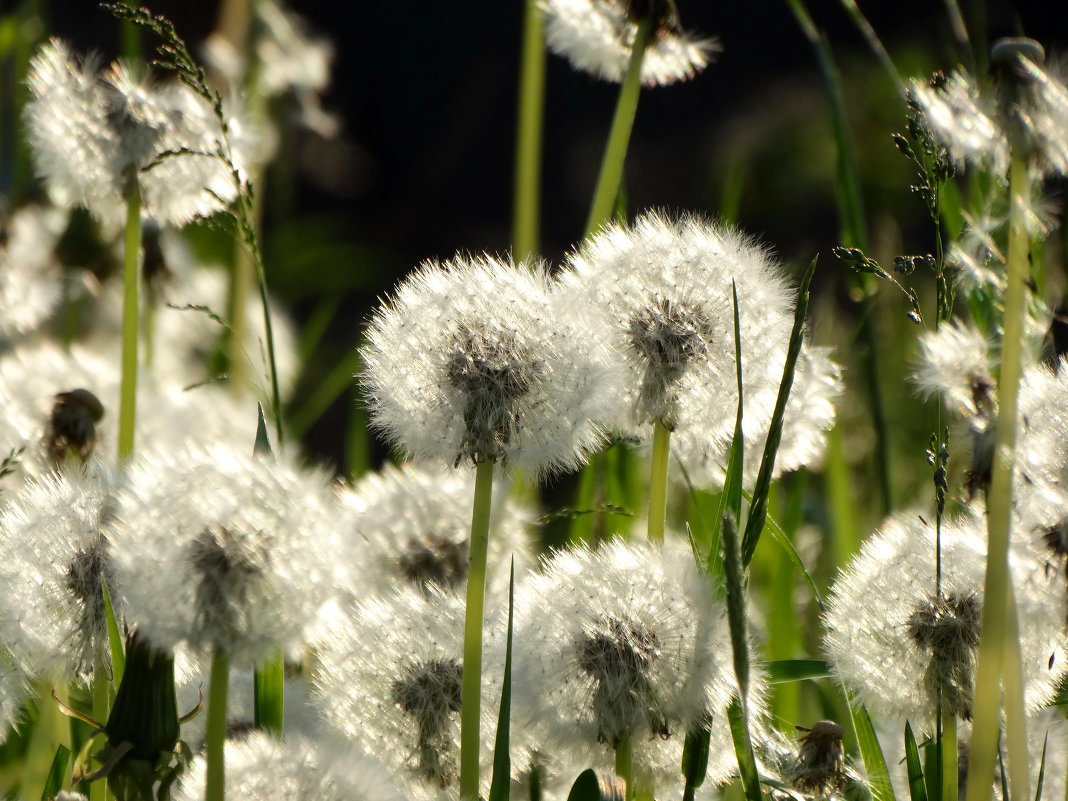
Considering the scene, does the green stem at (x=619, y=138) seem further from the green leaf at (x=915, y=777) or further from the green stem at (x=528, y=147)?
the green leaf at (x=915, y=777)

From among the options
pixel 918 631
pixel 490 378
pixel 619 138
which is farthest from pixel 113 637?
pixel 619 138

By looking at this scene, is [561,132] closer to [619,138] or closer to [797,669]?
[619,138]

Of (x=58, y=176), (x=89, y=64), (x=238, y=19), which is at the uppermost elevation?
(x=238, y=19)

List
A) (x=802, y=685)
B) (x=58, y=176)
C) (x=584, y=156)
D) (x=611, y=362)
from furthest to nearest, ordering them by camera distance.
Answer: (x=584, y=156)
(x=802, y=685)
(x=58, y=176)
(x=611, y=362)

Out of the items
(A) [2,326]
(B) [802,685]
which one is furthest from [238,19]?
(B) [802,685]

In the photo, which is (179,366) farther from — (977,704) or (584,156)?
(584,156)

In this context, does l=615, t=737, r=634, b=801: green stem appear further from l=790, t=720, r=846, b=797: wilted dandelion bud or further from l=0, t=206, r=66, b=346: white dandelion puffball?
l=0, t=206, r=66, b=346: white dandelion puffball
